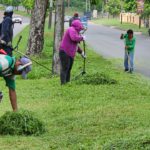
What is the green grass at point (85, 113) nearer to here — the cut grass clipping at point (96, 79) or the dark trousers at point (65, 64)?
the cut grass clipping at point (96, 79)

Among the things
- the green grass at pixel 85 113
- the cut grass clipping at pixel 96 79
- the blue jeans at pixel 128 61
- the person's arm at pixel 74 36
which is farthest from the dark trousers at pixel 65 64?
the blue jeans at pixel 128 61

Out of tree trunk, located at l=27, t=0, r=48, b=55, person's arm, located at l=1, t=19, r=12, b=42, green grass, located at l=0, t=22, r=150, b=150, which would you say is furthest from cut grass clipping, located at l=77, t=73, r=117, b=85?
tree trunk, located at l=27, t=0, r=48, b=55

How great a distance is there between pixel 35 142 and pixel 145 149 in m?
1.76

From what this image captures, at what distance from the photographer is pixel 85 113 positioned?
1050cm

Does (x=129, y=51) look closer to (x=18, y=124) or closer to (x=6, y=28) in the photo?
(x=6, y=28)

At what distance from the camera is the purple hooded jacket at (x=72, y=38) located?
555 inches

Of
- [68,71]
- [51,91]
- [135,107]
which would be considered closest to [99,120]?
[135,107]

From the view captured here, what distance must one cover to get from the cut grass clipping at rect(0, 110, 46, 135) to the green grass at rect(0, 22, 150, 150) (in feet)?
0.60

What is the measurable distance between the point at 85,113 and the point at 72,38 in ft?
12.8

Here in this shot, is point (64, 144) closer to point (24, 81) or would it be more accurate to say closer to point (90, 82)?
point (90, 82)

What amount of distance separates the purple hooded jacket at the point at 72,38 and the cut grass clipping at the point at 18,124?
5.68 m

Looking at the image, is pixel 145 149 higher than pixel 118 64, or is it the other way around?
pixel 145 149

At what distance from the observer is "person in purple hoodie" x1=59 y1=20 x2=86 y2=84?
556 inches

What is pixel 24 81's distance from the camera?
16.2 metres
